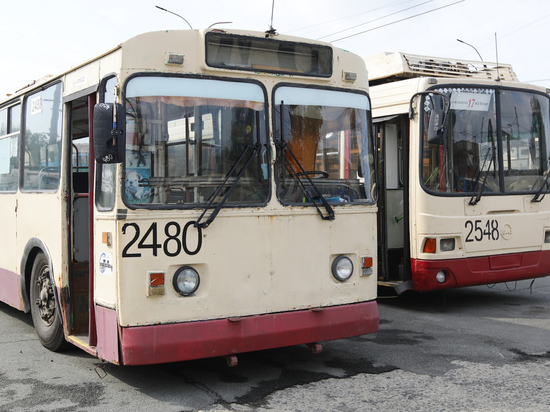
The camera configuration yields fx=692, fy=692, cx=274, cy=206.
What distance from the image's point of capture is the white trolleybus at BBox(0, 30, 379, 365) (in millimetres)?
5082

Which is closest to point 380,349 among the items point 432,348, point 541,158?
point 432,348

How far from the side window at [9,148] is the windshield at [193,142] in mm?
3078

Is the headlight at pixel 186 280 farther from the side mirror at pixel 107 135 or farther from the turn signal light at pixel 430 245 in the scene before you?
the turn signal light at pixel 430 245

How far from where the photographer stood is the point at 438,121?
7.91m

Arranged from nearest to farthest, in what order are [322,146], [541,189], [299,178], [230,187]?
1. [230,187]
2. [299,178]
3. [322,146]
4. [541,189]

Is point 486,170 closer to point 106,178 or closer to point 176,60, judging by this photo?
point 176,60

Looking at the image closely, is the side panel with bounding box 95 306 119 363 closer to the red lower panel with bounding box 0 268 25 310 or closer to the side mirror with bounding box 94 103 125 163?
the side mirror with bounding box 94 103 125 163

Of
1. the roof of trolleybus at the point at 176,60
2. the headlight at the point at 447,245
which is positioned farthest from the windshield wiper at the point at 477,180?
the roof of trolleybus at the point at 176,60

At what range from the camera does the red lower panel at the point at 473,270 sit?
842cm

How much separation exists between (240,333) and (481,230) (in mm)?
4345

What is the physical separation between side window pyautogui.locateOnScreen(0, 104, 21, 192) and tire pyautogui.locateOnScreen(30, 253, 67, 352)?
1.20 meters

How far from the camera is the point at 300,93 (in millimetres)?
5789

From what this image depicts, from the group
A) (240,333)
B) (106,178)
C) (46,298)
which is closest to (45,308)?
(46,298)

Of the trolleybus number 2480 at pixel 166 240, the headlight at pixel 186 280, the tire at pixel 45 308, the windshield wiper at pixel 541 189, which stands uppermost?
the windshield wiper at pixel 541 189
